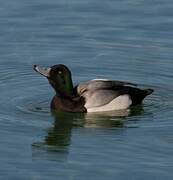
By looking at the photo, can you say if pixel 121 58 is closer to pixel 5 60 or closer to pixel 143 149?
pixel 5 60

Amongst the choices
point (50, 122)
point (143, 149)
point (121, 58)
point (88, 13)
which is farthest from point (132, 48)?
point (143, 149)

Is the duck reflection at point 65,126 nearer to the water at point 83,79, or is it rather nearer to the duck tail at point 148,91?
the water at point 83,79

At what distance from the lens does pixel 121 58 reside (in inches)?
707

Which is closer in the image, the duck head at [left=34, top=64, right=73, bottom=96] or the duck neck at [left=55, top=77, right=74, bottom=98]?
the duck head at [left=34, top=64, right=73, bottom=96]

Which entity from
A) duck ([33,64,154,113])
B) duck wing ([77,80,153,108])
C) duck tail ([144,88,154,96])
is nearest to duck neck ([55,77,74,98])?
duck ([33,64,154,113])

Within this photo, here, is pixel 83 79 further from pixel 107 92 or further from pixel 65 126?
pixel 65 126

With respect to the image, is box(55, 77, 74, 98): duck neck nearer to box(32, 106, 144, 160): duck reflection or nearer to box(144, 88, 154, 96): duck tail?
box(32, 106, 144, 160): duck reflection

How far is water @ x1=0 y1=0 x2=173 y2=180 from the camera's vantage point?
42.6 feet

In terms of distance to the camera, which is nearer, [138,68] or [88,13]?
[138,68]

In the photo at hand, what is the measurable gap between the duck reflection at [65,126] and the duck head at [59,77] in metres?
0.45

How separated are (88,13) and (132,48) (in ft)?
7.65

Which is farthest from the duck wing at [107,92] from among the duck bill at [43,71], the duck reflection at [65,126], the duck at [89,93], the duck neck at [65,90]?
the duck bill at [43,71]

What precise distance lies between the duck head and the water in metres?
0.32

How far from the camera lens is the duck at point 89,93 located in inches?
627
